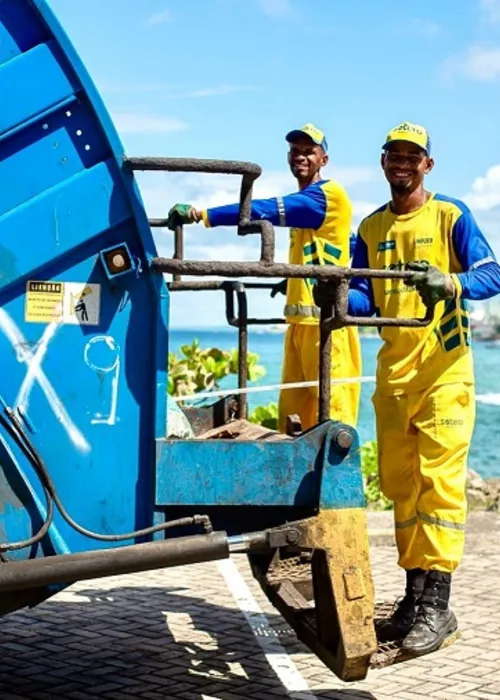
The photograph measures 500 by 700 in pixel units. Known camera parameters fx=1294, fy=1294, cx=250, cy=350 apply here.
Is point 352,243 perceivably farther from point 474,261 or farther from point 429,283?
point 429,283

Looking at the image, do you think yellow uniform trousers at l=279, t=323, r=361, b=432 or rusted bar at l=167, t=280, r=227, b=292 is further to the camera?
yellow uniform trousers at l=279, t=323, r=361, b=432

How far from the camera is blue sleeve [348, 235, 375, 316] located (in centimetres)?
591

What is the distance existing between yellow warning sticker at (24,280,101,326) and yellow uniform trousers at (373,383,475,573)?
1.64 m

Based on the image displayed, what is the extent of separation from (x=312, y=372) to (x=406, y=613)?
5.45 feet

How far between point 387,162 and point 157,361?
1.68 meters

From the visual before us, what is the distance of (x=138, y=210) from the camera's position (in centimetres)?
466

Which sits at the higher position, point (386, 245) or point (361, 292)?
point (386, 245)

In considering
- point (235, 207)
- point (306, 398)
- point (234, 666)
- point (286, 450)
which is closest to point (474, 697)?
point (234, 666)

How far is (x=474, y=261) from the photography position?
5531 mm

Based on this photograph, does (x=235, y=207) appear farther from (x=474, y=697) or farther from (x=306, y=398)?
(x=474, y=697)

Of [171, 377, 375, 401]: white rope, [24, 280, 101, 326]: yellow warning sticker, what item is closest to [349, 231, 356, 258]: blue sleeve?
[171, 377, 375, 401]: white rope

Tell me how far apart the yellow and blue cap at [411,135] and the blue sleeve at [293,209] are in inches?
31.5

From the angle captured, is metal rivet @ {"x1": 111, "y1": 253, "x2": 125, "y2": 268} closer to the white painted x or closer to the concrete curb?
the white painted x

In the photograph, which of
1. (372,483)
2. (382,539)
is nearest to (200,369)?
(372,483)
